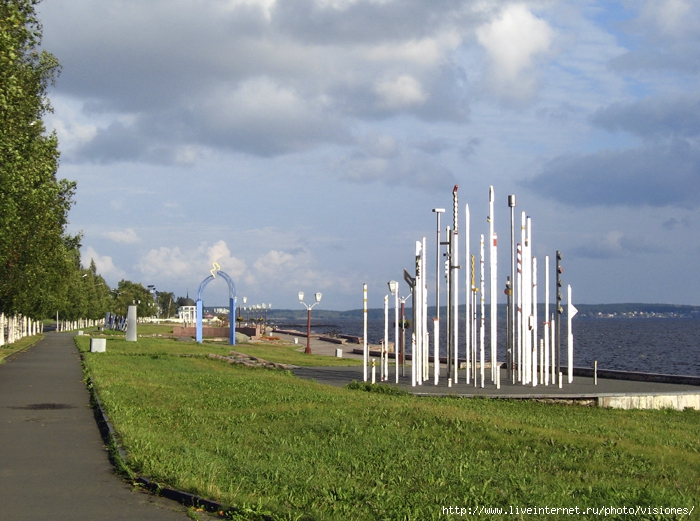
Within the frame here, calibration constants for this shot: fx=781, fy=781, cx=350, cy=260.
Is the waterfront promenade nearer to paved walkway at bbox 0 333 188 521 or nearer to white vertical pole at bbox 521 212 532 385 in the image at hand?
white vertical pole at bbox 521 212 532 385

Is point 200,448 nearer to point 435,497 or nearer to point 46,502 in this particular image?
point 46,502

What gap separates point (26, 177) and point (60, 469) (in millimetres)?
16851

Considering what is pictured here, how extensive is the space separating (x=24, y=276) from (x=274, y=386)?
57.1 feet

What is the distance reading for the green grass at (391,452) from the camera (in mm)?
7707

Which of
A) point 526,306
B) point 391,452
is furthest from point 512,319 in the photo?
point 391,452

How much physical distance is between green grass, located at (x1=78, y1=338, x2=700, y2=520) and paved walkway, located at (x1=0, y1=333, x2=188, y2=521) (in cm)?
46

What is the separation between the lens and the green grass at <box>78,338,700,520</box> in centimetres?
771

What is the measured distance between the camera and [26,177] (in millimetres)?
24547

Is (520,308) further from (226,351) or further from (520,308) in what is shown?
(226,351)

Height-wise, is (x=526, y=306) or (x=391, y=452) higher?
(x=526, y=306)

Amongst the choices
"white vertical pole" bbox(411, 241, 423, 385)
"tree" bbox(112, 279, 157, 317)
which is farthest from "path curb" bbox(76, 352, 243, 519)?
"tree" bbox(112, 279, 157, 317)

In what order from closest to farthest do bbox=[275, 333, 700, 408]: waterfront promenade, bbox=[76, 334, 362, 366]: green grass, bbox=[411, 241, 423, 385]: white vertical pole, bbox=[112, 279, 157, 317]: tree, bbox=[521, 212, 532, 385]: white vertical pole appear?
bbox=[275, 333, 700, 408]: waterfront promenade → bbox=[411, 241, 423, 385]: white vertical pole → bbox=[521, 212, 532, 385]: white vertical pole → bbox=[76, 334, 362, 366]: green grass → bbox=[112, 279, 157, 317]: tree

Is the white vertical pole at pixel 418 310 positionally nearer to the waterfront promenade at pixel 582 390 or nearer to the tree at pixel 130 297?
the waterfront promenade at pixel 582 390

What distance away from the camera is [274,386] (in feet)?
63.8
